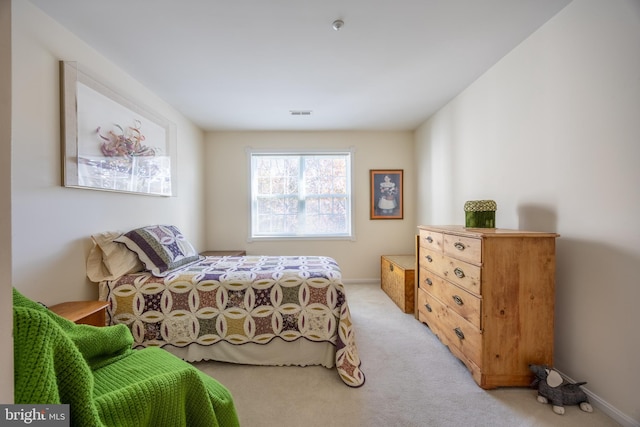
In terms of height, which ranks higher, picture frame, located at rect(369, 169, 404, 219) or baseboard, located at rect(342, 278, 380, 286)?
picture frame, located at rect(369, 169, 404, 219)

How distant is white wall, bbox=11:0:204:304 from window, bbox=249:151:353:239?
2.08m

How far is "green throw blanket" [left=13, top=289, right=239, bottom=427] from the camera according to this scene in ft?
2.17

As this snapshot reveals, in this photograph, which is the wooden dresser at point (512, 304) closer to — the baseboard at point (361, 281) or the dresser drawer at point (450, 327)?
the dresser drawer at point (450, 327)

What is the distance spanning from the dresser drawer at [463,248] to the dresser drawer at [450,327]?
0.45 meters

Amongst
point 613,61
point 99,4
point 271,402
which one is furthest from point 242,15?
point 271,402

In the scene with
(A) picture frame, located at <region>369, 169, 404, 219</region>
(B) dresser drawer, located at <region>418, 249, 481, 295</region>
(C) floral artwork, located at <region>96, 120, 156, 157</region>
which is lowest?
(B) dresser drawer, located at <region>418, 249, 481, 295</region>

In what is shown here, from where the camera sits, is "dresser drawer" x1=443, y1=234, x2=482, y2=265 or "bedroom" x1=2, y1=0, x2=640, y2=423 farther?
"dresser drawer" x1=443, y1=234, x2=482, y2=265

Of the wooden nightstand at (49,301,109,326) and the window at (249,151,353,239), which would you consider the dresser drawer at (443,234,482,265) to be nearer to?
the window at (249,151,353,239)

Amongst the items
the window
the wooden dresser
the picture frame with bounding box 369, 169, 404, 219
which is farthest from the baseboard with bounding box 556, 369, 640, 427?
the window

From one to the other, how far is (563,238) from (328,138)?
3058mm

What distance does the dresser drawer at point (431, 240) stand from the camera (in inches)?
83.8

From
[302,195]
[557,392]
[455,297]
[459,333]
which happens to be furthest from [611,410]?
[302,195]

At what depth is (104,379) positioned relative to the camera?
0.96m

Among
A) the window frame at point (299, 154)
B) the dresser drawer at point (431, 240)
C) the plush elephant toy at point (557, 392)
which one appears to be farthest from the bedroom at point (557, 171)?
the window frame at point (299, 154)
